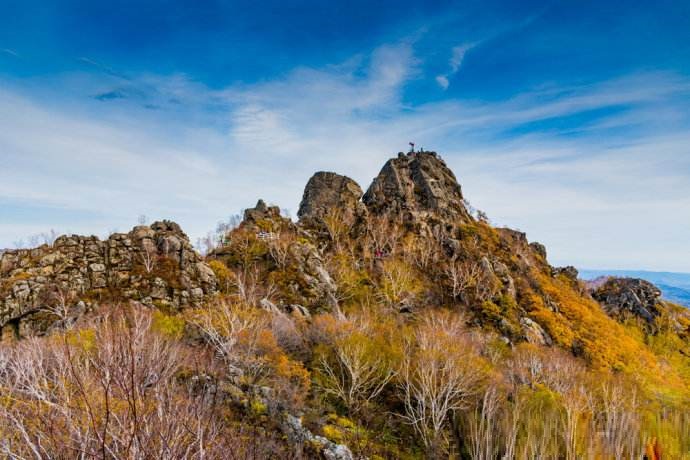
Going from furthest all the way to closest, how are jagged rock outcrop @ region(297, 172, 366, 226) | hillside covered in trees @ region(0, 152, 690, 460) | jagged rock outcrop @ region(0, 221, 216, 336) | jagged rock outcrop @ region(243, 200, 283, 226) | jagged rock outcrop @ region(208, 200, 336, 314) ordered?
jagged rock outcrop @ region(297, 172, 366, 226)
jagged rock outcrop @ region(243, 200, 283, 226)
jagged rock outcrop @ region(208, 200, 336, 314)
jagged rock outcrop @ region(0, 221, 216, 336)
hillside covered in trees @ region(0, 152, 690, 460)

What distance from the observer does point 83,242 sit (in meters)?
51.4

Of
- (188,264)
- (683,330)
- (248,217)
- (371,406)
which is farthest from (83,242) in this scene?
(683,330)

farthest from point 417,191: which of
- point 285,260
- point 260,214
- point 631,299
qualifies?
point 631,299

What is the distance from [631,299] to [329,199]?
80.4m

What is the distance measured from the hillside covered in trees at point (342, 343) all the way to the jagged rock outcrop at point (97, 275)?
0.72ft

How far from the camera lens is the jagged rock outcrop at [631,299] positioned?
273 feet

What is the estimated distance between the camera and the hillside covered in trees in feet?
39.0

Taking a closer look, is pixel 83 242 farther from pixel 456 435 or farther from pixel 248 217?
pixel 456 435

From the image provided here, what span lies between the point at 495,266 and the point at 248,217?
54.5 meters

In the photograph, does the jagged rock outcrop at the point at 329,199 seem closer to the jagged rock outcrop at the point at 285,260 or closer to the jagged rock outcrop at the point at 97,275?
the jagged rock outcrop at the point at 285,260

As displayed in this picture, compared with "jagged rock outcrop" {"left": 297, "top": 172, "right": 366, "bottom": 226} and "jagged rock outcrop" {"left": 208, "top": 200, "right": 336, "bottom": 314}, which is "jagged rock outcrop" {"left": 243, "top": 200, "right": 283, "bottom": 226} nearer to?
"jagged rock outcrop" {"left": 208, "top": 200, "right": 336, "bottom": 314}

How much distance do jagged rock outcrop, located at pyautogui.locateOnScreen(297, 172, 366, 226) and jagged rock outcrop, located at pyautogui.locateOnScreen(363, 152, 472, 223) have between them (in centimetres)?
461

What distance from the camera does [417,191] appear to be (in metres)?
96.0

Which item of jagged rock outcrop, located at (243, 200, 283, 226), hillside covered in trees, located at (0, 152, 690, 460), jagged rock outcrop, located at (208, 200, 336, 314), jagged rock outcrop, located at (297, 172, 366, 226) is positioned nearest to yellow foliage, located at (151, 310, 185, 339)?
hillside covered in trees, located at (0, 152, 690, 460)
